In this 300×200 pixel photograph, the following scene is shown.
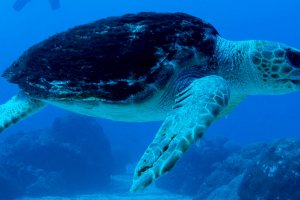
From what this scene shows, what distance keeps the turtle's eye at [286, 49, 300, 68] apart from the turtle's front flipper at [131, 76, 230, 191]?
106 cm

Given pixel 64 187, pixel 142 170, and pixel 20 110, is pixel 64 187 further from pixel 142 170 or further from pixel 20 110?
pixel 142 170

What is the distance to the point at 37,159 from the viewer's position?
54.5 feet

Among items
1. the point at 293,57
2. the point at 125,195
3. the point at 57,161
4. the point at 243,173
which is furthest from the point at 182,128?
the point at 57,161

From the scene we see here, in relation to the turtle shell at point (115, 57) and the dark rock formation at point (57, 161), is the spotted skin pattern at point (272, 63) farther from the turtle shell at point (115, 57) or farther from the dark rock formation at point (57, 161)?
the dark rock formation at point (57, 161)

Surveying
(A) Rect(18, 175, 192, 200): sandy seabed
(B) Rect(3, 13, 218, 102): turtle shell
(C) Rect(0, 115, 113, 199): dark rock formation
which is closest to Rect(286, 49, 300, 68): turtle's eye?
(B) Rect(3, 13, 218, 102): turtle shell

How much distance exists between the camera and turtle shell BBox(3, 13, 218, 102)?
3.28 metres

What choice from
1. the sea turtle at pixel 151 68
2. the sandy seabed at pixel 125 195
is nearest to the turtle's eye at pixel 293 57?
the sea turtle at pixel 151 68

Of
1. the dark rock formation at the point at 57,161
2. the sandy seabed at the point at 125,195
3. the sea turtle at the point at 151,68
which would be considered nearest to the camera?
the sea turtle at the point at 151,68

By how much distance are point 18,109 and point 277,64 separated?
3445 mm

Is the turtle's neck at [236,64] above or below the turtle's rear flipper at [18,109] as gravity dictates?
below

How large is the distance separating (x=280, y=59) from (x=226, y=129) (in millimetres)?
58909

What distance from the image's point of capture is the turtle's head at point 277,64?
3.62 metres

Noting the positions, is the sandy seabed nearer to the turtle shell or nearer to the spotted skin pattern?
the turtle shell

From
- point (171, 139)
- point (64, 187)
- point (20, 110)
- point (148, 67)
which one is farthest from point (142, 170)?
point (64, 187)
